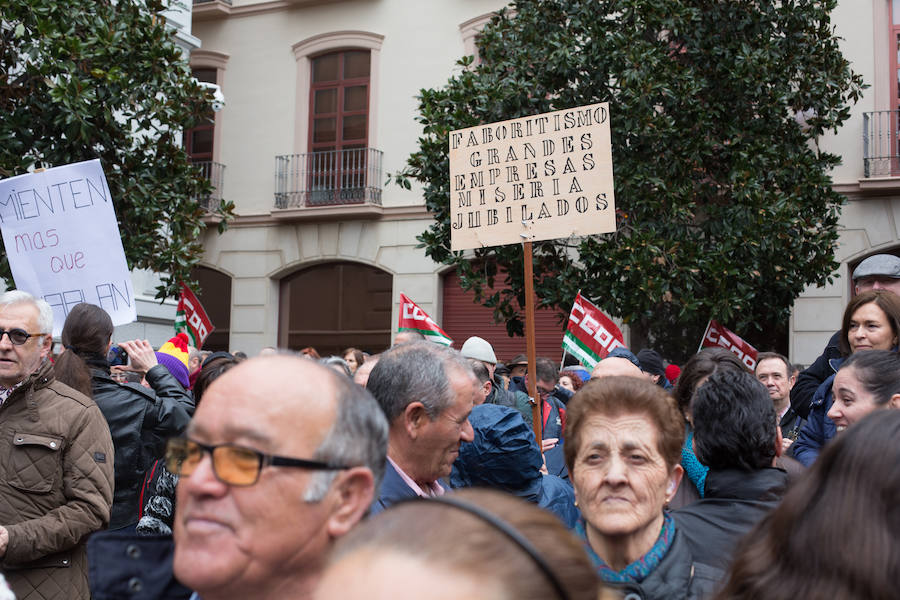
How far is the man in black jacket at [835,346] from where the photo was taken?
4.98 meters

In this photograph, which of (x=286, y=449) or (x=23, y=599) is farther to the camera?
(x=23, y=599)

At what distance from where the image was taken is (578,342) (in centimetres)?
900

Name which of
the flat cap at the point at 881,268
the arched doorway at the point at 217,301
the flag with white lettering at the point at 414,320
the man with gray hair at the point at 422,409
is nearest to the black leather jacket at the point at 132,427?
the man with gray hair at the point at 422,409

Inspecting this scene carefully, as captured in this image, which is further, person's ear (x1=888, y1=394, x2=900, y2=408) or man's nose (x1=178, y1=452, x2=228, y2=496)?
person's ear (x1=888, y1=394, x2=900, y2=408)

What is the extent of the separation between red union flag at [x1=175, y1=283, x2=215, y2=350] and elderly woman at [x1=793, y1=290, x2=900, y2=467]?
25.2 feet

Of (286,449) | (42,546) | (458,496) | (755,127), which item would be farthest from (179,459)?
(755,127)

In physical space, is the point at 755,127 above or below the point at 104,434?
above

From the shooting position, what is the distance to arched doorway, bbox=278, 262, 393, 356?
1822cm

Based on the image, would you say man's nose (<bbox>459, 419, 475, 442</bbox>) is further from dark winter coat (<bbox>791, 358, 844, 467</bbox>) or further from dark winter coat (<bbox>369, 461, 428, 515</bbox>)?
dark winter coat (<bbox>791, 358, 844, 467</bbox>)

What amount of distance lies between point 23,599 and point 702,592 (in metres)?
2.54

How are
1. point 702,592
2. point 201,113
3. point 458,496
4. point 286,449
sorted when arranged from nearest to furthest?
point 458,496 < point 286,449 < point 702,592 < point 201,113

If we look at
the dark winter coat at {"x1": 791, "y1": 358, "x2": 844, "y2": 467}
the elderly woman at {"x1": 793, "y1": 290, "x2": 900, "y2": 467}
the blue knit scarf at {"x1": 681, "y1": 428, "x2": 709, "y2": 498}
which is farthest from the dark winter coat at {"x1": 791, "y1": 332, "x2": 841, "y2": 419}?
the blue knit scarf at {"x1": 681, "y1": 428, "x2": 709, "y2": 498}

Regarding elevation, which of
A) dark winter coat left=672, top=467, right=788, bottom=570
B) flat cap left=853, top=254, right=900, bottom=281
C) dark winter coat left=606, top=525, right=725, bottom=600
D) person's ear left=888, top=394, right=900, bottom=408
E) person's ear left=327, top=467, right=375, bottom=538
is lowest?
dark winter coat left=606, top=525, right=725, bottom=600

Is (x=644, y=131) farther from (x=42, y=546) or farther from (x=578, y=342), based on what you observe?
(x=42, y=546)
